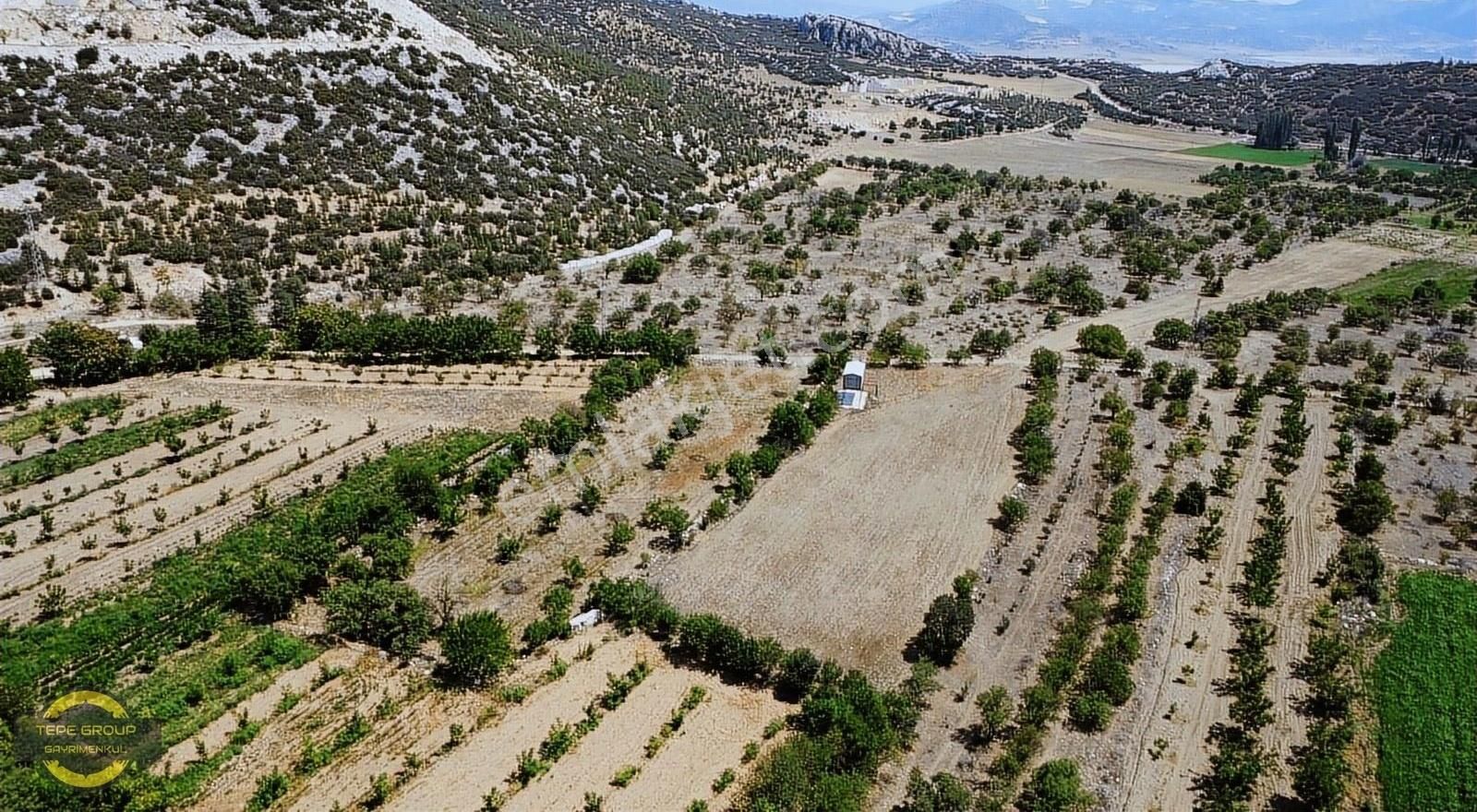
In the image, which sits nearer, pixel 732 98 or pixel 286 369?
pixel 286 369

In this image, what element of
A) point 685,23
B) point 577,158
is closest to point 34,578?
point 577,158

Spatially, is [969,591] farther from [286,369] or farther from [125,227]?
[125,227]

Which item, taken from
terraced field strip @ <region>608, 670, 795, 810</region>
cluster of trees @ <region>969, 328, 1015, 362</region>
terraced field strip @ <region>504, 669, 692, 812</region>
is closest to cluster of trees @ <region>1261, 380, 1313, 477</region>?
cluster of trees @ <region>969, 328, 1015, 362</region>

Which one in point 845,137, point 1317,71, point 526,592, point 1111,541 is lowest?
point 526,592

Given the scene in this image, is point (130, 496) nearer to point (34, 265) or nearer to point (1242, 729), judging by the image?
point (34, 265)

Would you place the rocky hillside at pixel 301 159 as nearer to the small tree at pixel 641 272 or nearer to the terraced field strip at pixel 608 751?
the small tree at pixel 641 272

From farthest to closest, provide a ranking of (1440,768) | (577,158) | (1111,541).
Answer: (577,158) < (1111,541) < (1440,768)

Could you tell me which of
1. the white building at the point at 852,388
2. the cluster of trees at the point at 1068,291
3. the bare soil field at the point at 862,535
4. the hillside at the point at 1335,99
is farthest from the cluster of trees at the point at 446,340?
the hillside at the point at 1335,99
